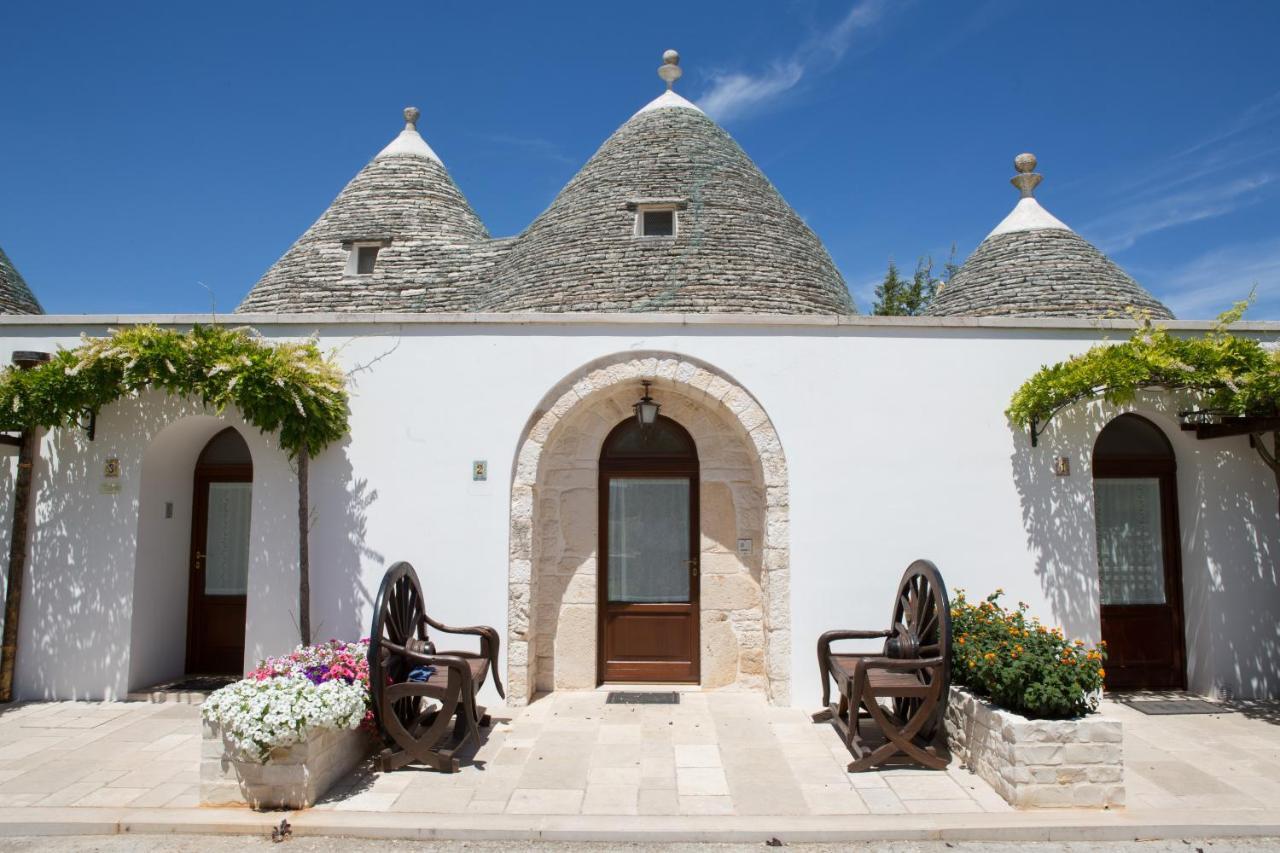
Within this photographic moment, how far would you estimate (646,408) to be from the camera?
6648 mm

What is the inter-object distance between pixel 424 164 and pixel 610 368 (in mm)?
7940

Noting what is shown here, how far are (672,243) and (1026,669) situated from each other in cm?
644

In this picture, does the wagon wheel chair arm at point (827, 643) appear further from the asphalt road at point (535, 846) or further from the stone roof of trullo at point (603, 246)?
the stone roof of trullo at point (603, 246)

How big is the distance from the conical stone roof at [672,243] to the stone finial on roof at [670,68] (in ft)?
1.97

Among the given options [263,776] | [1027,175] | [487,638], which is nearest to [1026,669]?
[487,638]

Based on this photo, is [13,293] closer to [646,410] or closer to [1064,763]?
[646,410]

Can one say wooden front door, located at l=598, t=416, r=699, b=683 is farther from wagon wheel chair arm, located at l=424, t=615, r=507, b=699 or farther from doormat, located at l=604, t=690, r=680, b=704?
wagon wheel chair arm, located at l=424, t=615, r=507, b=699

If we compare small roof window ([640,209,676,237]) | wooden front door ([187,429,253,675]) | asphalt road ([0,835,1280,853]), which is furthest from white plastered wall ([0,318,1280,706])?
small roof window ([640,209,676,237])

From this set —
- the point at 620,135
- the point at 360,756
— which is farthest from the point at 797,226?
the point at 360,756

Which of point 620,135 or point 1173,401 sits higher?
point 620,135

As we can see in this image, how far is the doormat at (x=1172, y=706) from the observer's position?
238 inches

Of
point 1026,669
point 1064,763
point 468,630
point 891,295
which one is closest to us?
point 1064,763

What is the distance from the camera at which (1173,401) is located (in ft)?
21.2

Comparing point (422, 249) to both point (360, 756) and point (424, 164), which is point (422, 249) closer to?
point (424, 164)
